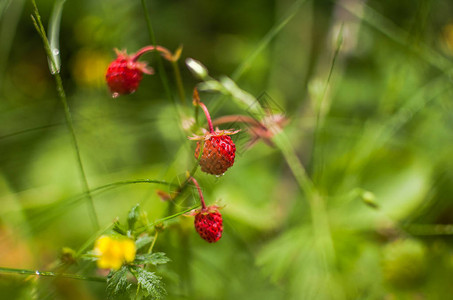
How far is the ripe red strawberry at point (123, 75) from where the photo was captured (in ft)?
3.31

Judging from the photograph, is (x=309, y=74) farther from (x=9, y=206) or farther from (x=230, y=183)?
(x=9, y=206)

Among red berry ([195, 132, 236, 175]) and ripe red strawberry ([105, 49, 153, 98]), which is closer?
red berry ([195, 132, 236, 175])

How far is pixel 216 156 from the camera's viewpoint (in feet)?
2.71

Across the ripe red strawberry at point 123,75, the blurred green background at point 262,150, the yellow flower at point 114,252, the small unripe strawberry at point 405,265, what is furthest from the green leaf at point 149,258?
the small unripe strawberry at point 405,265

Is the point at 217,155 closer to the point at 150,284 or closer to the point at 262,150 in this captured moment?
the point at 150,284

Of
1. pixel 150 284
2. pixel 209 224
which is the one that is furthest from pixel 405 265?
pixel 150 284

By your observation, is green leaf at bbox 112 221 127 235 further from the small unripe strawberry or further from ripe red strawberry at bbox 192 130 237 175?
the small unripe strawberry

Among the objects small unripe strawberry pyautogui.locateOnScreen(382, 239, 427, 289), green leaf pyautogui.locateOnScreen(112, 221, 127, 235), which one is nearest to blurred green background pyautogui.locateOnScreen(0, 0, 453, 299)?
small unripe strawberry pyautogui.locateOnScreen(382, 239, 427, 289)

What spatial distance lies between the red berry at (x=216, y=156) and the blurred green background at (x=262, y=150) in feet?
0.51

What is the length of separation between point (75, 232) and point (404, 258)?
989mm

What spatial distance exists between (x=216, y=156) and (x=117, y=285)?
27 cm

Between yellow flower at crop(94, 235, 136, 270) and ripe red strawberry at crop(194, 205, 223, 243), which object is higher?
ripe red strawberry at crop(194, 205, 223, 243)

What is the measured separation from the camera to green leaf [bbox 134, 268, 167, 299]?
75 cm

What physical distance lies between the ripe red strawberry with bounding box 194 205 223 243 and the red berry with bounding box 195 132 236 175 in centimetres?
8
